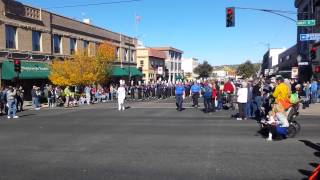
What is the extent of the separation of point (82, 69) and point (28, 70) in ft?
25.1

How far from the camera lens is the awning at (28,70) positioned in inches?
1300

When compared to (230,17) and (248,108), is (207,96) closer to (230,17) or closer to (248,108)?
(248,108)

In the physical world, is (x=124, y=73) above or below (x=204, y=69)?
below

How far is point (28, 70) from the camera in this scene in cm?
3544

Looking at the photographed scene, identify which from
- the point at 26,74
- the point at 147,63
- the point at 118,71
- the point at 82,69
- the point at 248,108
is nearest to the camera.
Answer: the point at 248,108

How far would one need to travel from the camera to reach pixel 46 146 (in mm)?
12281

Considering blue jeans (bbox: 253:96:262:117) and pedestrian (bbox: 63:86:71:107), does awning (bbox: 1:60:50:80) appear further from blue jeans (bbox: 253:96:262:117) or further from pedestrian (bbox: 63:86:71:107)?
blue jeans (bbox: 253:96:262:117)

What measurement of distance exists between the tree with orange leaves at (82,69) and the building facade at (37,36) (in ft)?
3.38

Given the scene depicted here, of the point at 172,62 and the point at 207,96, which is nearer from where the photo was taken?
the point at 207,96

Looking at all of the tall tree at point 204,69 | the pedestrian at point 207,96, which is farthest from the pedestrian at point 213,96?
the tall tree at point 204,69

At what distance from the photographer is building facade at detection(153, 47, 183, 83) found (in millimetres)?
102294

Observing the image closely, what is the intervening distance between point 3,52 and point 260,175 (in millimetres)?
28374

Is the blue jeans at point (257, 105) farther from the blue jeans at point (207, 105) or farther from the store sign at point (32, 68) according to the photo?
the store sign at point (32, 68)

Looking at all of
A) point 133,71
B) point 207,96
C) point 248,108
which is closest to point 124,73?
point 133,71
